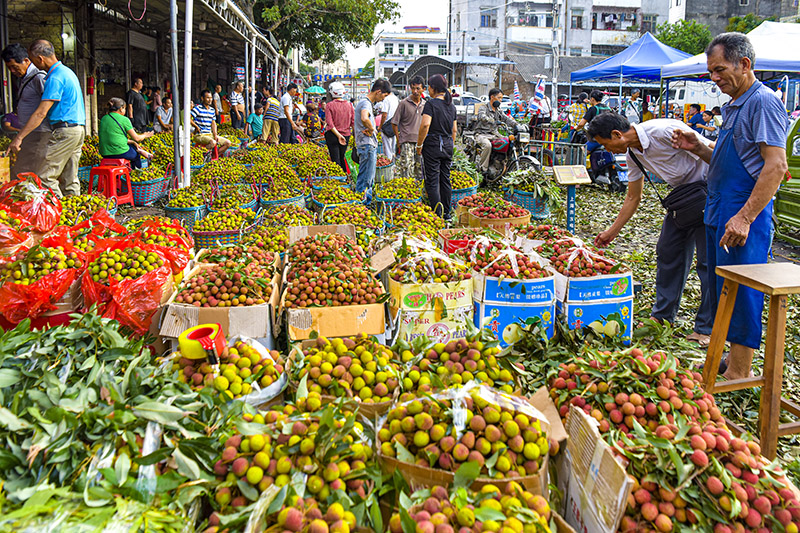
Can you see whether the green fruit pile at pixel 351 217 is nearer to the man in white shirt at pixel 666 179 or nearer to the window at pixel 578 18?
the man in white shirt at pixel 666 179

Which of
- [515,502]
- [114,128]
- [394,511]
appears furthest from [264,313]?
[114,128]

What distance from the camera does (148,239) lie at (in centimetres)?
432

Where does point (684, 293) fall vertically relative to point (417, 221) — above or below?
below

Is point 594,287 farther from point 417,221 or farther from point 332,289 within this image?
point 417,221

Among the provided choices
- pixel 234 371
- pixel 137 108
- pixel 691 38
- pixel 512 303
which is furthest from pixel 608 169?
pixel 691 38

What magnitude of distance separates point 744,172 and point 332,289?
270cm

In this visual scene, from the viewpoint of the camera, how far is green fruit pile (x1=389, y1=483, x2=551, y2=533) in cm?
→ 166

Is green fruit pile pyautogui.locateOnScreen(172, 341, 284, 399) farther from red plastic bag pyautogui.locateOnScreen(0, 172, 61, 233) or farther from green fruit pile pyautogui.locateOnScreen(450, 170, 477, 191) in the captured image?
green fruit pile pyautogui.locateOnScreen(450, 170, 477, 191)

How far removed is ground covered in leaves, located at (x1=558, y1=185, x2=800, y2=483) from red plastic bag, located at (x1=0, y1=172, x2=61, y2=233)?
4.83 meters

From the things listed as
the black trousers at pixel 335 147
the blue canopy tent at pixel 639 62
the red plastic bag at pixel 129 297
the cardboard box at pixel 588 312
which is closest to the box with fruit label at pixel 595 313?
the cardboard box at pixel 588 312

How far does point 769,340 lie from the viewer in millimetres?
3039

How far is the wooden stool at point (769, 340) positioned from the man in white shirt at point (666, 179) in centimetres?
108

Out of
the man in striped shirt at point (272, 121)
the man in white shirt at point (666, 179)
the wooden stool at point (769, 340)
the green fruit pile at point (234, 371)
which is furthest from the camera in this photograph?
the man in striped shirt at point (272, 121)

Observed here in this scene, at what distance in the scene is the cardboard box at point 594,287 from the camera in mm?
3908
